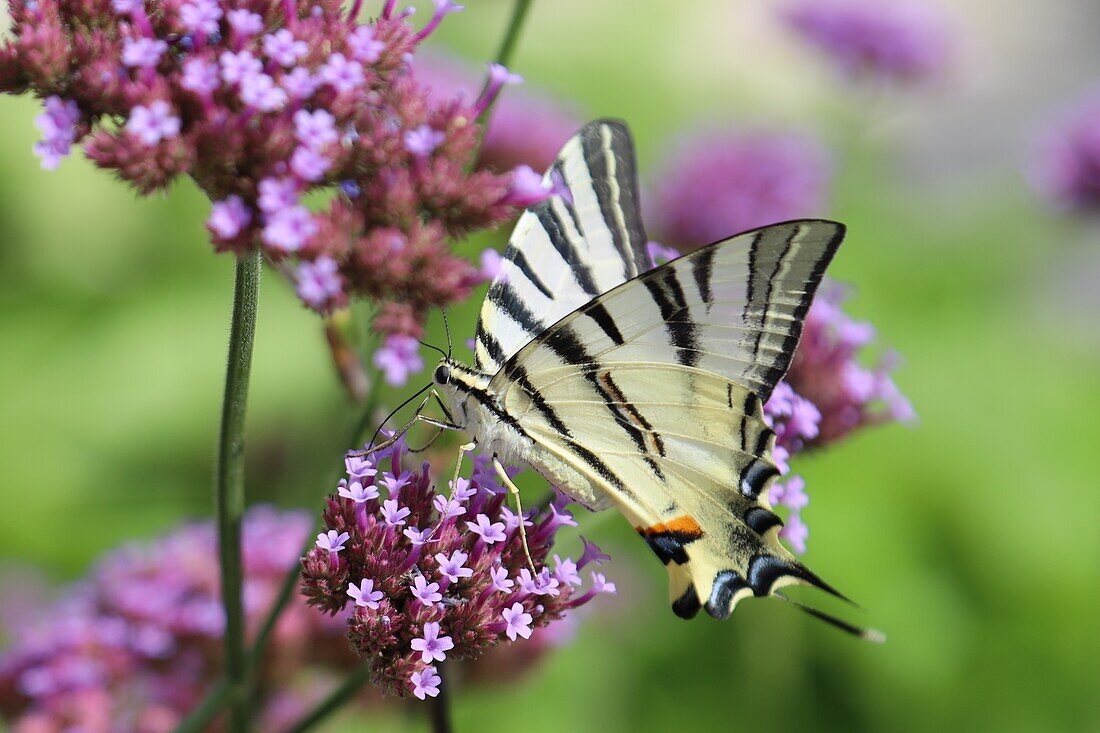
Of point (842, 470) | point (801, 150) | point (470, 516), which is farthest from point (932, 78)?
point (470, 516)

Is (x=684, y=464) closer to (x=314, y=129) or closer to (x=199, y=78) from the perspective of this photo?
(x=314, y=129)

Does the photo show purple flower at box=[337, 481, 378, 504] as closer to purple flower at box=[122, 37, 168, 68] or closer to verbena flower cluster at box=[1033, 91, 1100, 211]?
purple flower at box=[122, 37, 168, 68]

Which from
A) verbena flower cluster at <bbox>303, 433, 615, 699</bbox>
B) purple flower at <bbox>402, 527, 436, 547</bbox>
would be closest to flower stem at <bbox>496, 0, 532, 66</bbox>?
verbena flower cluster at <bbox>303, 433, 615, 699</bbox>


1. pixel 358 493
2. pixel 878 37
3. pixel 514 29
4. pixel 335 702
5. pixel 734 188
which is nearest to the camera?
pixel 358 493

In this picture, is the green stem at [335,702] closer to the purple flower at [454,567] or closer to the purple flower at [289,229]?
the purple flower at [454,567]

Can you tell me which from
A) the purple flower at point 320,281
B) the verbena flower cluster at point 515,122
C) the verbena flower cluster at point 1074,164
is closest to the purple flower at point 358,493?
the purple flower at point 320,281

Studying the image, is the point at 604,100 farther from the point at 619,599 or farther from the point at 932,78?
the point at 619,599

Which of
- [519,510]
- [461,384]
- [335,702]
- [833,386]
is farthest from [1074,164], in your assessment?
[335,702]
